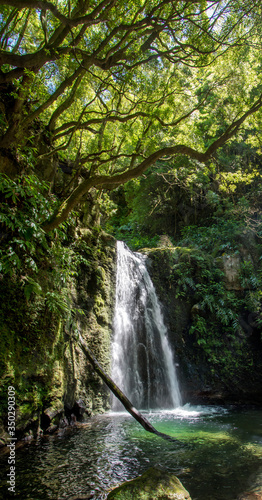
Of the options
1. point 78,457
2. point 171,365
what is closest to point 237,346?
point 171,365

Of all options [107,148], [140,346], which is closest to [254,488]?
[140,346]

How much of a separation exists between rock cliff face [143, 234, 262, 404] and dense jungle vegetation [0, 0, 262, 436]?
9 centimetres

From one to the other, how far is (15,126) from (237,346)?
9.94 meters

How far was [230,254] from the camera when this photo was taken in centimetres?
1184

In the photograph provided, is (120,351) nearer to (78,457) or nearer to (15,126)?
(78,457)

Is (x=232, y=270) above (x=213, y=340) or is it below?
above

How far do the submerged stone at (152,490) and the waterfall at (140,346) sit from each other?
495cm

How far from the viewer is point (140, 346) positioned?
8523 mm

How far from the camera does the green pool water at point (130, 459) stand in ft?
9.61

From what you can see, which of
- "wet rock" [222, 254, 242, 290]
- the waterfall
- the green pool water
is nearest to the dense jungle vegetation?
"wet rock" [222, 254, 242, 290]

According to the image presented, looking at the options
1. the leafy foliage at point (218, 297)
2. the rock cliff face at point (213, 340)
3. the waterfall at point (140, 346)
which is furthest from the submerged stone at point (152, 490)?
the leafy foliage at point (218, 297)

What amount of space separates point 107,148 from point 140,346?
21.8 ft

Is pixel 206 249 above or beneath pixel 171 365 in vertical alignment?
above

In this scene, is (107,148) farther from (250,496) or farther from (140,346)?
(250,496)
